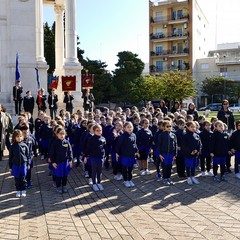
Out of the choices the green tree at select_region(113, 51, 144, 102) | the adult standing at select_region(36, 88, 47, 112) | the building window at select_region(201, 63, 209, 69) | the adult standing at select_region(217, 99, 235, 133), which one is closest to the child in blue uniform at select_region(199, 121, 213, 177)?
the adult standing at select_region(217, 99, 235, 133)

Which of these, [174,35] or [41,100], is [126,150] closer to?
[41,100]

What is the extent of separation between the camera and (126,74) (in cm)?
5122

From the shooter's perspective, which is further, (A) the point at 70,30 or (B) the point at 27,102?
(A) the point at 70,30

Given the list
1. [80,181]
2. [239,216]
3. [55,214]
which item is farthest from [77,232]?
[80,181]

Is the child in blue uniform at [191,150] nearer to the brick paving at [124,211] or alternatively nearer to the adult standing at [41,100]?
the brick paving at [124,211]

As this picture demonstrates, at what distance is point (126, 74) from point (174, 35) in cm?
1835

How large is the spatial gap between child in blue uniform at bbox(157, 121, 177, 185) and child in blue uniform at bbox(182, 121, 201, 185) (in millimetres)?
324

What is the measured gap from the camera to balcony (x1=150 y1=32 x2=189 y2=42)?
2513 inches

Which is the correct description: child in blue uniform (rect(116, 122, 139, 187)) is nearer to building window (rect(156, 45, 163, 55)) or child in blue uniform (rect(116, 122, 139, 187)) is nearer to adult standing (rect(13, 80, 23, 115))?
adult standing (rect(13, 80, 23, 115))

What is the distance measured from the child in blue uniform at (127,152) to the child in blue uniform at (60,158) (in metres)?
1.32

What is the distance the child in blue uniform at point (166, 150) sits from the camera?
8750mm

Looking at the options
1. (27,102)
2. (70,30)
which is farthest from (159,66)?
(27,102)

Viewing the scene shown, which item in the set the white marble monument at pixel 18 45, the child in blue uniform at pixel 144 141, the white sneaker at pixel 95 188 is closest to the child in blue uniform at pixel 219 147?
the child in blue uniform at pixel 144 141

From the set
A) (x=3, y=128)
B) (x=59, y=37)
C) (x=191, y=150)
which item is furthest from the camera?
(x=59, y=37)
